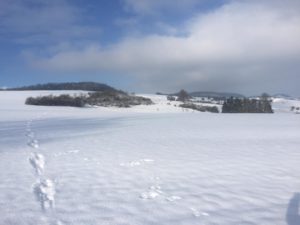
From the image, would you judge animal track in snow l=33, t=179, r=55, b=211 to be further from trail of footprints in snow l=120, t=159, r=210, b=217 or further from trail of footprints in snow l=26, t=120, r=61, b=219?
trail of footprints in snow l=120, t=159, r=210, b=217

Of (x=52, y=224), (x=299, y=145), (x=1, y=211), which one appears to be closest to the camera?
(x=52, y=224)

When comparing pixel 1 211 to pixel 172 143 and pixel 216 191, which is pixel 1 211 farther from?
pixel 172 143

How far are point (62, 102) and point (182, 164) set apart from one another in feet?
248

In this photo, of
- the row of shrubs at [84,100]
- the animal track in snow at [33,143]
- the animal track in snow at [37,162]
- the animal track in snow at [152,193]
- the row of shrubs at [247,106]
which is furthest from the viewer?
the row of shrubs at [247,106]

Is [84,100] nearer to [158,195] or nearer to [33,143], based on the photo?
[33,143]

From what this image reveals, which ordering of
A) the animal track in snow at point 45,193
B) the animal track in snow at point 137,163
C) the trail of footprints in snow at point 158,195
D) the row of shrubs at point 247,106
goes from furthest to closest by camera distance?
1. the row of shrubs at point 247,106
2. the animal track in snow at point 137,163
3. the animal track in snow at point 45,193
4. the trail of footprints in snow at point 158,195

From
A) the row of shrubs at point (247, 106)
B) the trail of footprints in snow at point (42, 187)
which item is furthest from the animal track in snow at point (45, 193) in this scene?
the row of shrubs at point (247, 106)

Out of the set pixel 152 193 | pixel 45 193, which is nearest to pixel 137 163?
pixel 152 193

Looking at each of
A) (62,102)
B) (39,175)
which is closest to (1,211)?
(39,175)

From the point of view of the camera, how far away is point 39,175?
8.64 metres

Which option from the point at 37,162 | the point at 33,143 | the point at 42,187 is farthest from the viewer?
the point at 33,143

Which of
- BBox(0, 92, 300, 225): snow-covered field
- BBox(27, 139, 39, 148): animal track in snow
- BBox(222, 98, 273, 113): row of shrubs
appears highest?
BBox(222, 98, 273, 113): row of shrubs

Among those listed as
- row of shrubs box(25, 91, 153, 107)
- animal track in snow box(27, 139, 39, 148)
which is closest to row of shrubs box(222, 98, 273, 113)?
row of shrubs box(25, 91, 153, 107)

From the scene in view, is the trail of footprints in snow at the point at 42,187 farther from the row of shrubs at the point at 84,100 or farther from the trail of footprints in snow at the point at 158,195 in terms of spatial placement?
the row of shrubs at the point at 84,100
